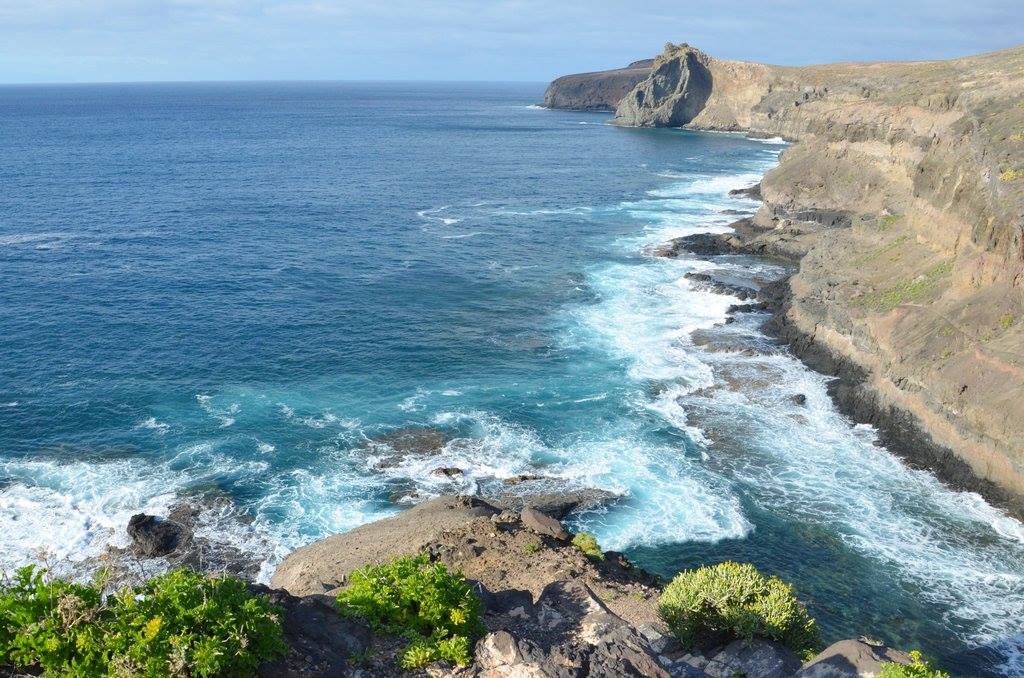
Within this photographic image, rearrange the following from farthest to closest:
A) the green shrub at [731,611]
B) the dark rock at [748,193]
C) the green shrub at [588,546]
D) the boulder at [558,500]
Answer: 1. the dark rock at [748,193]
2. the boulder at [558,500]
3. the green shrub at [588,546]
4. the green shrub at [731,611]

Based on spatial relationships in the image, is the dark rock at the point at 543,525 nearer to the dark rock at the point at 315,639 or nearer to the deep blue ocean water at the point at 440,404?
the deep blue ocean water at the point at 440,404

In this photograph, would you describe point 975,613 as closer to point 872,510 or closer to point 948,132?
point 872,510

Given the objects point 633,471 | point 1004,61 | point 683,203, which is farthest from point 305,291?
point 1004,61

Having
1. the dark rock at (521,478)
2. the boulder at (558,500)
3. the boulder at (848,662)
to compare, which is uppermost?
the boulder at (848,662)

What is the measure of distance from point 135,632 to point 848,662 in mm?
19111

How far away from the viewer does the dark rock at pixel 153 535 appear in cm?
4166

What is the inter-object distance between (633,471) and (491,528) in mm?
17410

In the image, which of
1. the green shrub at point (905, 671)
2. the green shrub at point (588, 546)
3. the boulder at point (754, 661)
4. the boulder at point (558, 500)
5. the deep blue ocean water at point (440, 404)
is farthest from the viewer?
the boulder at point (558, 500)

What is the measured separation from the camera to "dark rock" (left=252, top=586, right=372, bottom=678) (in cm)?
2003

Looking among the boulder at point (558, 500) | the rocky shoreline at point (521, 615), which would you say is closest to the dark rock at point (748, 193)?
the boulder at point (558, 500)

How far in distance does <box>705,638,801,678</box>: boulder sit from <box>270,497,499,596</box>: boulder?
47.4 feet

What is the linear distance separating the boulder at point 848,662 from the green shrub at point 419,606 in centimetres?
983

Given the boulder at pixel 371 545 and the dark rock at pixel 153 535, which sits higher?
the boulder at pixel 371 545

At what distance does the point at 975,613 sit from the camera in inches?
1521
